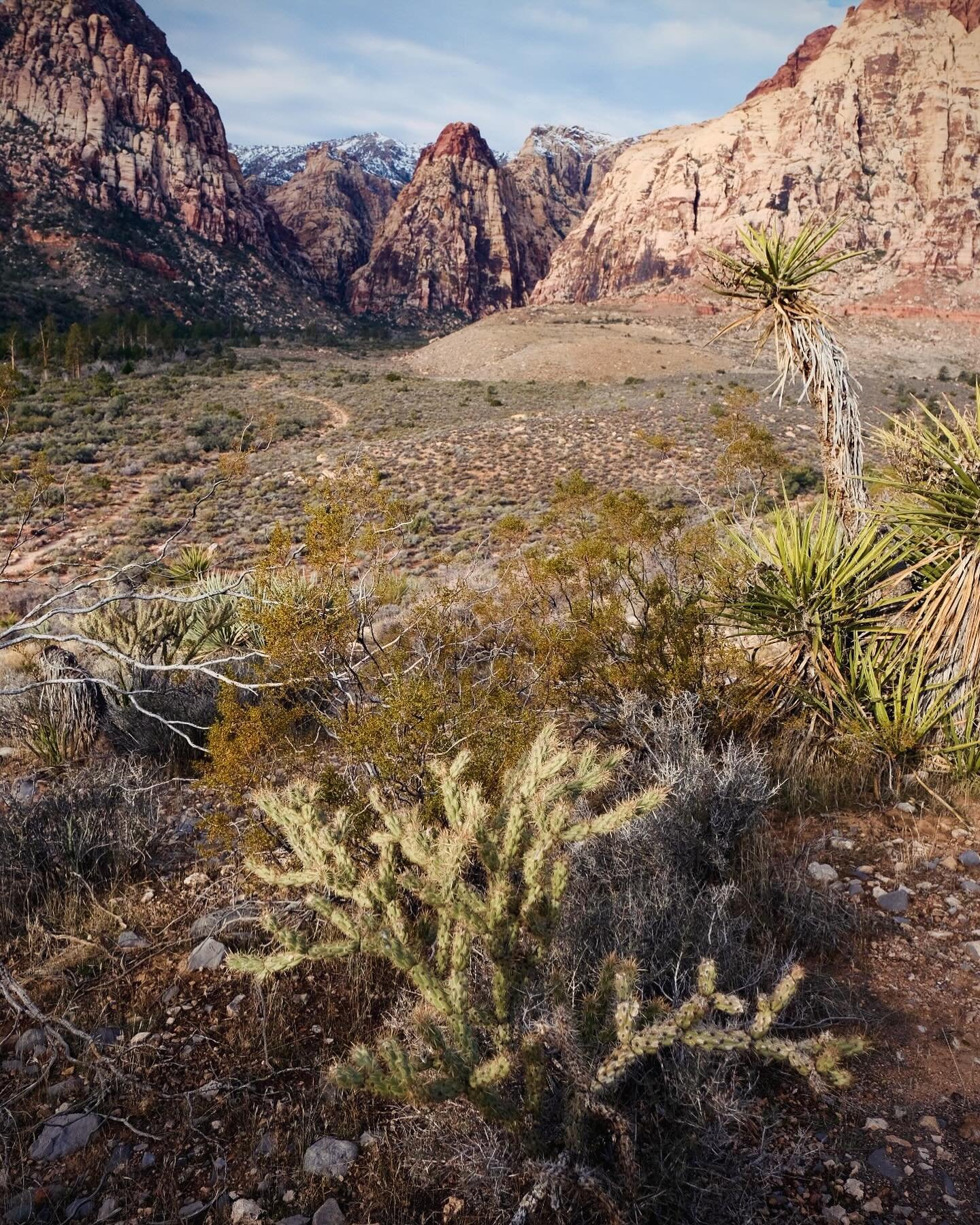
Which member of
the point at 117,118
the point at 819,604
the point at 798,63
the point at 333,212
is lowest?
the point at 819,604

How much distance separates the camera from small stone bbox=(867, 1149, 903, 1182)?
1895 mm

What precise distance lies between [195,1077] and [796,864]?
268 centimetres

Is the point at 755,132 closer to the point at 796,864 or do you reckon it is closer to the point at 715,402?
the point at 715,402

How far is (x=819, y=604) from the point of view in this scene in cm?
449

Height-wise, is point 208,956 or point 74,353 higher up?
point 74,353

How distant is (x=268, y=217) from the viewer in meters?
94.9

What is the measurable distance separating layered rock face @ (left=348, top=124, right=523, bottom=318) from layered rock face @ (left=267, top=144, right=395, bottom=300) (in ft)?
14.9

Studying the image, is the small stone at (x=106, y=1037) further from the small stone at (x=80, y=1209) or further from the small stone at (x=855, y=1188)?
the small stone at (x=855, y=1188)

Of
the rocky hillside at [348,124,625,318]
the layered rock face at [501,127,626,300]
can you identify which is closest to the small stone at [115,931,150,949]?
the rocky hillside at [348,124,625,318]

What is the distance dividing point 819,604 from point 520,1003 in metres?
3.31

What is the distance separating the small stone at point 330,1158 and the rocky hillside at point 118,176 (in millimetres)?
65466

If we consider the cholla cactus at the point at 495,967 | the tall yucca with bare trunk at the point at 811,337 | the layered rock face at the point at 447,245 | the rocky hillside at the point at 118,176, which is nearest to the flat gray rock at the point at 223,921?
the cholla cactus at the point at 495,967

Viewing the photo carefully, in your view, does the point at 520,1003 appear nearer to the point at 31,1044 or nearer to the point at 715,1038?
the point at 715,1038

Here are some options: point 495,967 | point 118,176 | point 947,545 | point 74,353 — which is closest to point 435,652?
point 495,967
